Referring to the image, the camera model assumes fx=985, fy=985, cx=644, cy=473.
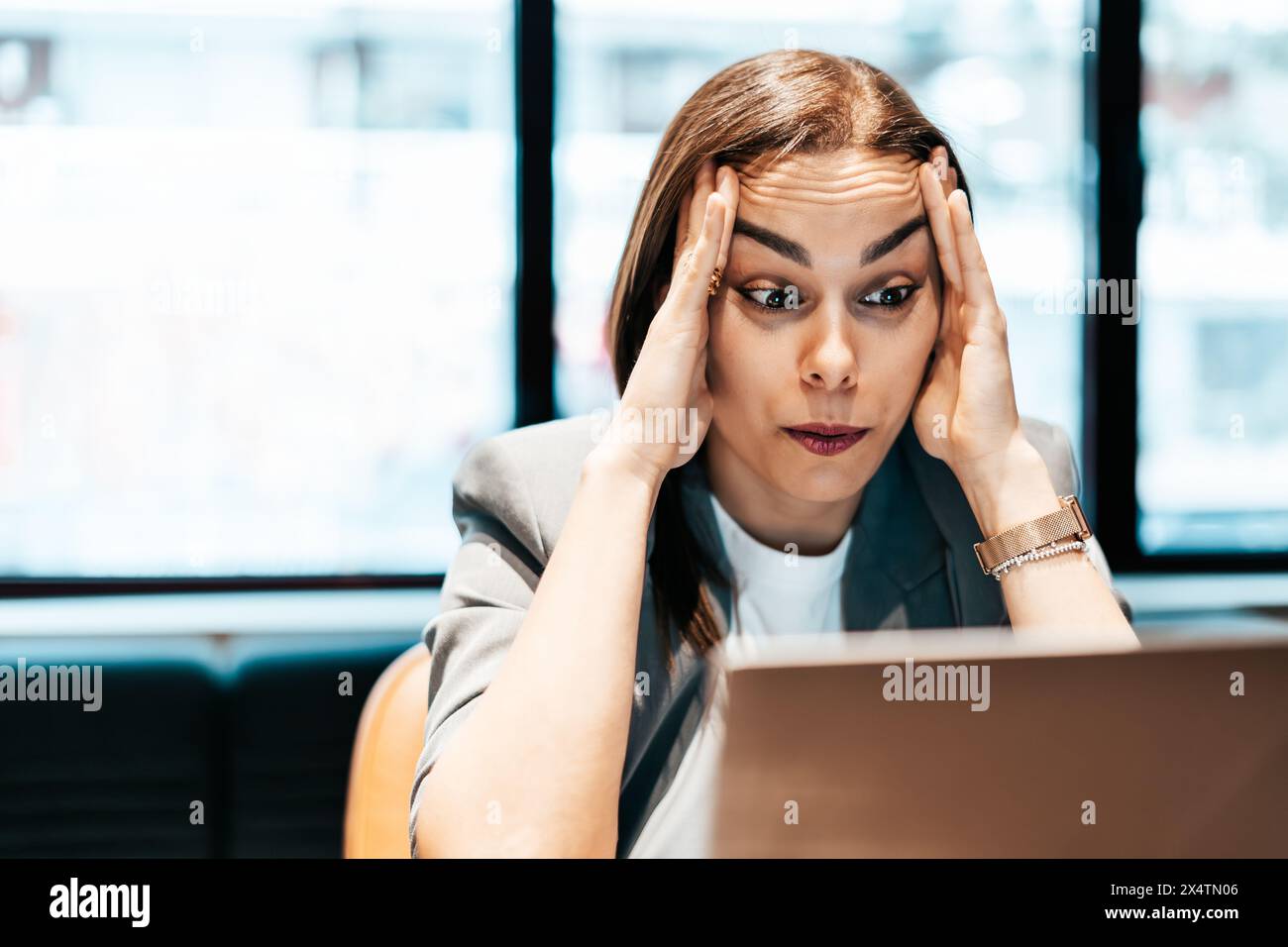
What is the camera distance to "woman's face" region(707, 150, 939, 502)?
82 cm

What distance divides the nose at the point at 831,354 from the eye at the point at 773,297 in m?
0.02

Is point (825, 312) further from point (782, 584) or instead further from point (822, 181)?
point (782, 584)

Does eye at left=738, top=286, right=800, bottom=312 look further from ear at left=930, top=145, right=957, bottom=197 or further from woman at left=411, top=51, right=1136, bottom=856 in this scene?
ear at left=930, top=145, right=957, bottom=197

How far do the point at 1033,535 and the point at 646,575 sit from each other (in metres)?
0.34

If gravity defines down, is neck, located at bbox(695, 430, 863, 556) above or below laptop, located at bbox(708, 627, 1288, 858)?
above

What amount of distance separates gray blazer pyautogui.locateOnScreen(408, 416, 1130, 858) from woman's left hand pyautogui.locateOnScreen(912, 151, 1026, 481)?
8 cm

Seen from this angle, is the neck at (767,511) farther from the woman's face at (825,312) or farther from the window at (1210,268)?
the window at (1210,268)

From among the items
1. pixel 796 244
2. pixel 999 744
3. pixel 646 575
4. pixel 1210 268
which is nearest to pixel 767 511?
pixel 646 575

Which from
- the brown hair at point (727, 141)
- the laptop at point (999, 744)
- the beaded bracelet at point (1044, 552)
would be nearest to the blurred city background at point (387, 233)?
the brown hair at point (727, 141)

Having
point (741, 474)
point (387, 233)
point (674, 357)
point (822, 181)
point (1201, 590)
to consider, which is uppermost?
point (387, 233)

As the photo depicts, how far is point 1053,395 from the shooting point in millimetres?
2121

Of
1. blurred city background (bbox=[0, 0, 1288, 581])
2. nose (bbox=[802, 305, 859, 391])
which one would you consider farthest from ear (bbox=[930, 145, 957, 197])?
blurred city background (bbox=[0, 0, 1288, 581])

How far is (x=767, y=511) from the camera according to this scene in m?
0.98
